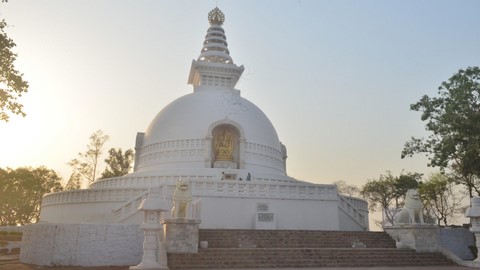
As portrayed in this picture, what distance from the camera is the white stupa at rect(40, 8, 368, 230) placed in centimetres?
2261

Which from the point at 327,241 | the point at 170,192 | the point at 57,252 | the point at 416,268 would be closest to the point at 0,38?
the point at 57,252

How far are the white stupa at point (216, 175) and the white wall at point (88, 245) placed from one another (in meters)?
2.85

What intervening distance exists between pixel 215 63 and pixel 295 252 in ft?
83.0

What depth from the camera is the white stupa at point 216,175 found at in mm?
22609

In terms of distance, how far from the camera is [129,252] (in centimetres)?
1650

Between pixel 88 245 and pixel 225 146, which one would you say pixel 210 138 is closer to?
pixel 225 146

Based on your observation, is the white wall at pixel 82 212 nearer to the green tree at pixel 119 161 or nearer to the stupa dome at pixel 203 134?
the stupa dome at pixel 203 134

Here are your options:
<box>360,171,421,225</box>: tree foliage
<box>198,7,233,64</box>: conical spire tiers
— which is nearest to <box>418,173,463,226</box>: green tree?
<box>360,171,421,225</box>: tree foliage

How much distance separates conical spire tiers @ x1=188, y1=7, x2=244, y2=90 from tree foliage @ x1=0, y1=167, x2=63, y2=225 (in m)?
25.0

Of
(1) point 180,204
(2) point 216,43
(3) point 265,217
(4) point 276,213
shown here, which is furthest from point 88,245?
(2) point 216,43

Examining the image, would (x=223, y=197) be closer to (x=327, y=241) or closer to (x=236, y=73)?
(x=327, y=241)

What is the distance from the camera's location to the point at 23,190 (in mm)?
49969

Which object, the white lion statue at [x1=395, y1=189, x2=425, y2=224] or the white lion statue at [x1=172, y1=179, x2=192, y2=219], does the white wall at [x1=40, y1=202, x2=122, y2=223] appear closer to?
the white lion statue at [x1=172, y1=179, x2=192, y2=219]

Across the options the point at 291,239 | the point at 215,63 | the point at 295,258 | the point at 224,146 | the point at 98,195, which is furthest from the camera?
the point at 215,63
